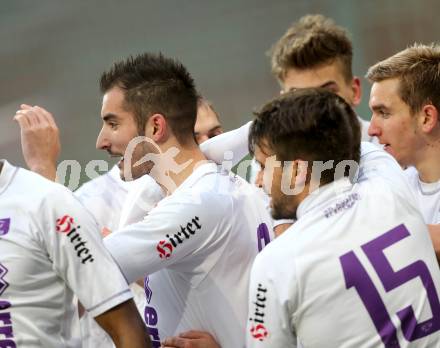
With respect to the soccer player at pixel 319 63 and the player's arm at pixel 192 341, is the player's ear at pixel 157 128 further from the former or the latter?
the soccer player at pixel 319 63

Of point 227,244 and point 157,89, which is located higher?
point 157,89

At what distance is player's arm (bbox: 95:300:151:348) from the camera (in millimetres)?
2240

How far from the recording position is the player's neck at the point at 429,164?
10.4 feet

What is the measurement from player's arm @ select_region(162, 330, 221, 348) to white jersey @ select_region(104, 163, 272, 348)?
5 centimetres

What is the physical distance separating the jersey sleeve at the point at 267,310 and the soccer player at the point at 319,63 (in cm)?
211

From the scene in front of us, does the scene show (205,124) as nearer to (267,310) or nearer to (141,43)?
(267,310)

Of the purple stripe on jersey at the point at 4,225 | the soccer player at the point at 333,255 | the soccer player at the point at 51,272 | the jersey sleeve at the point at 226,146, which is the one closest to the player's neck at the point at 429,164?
the jersey sleeve at the point at 226,146

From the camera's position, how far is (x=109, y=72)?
10.0 feet

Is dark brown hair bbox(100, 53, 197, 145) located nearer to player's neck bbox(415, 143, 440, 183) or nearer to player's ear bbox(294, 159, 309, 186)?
player's ear bbox(294, 159, 309, 186)

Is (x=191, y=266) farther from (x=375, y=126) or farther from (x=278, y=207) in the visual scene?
(x=375, y=126)

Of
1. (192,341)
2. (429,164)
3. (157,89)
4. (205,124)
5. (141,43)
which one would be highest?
(141,43)

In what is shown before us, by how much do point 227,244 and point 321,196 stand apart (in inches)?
21.3

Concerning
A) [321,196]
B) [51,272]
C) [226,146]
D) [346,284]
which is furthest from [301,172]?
[226,146]

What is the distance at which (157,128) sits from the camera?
114 inches
